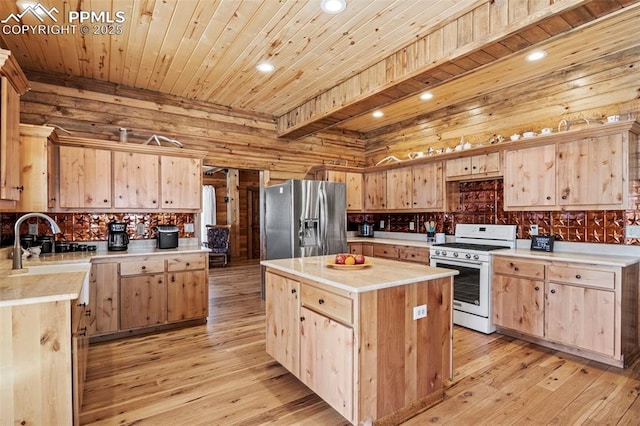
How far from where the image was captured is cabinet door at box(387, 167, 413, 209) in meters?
5.07

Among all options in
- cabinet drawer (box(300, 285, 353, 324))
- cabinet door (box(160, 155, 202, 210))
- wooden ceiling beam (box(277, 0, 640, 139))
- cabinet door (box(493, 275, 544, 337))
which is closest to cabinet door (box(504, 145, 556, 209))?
cabinet door (box(493, 275, 544, 337))

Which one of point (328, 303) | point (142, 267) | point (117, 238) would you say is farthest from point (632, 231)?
point (117, 238)

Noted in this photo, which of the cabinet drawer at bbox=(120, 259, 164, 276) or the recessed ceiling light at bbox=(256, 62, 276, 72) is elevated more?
the recessed ceiling light at bbox=(256, 62, 276, 72)

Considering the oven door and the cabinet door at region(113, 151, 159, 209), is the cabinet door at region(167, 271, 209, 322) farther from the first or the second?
the oven door

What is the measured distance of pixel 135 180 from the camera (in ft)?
12.8

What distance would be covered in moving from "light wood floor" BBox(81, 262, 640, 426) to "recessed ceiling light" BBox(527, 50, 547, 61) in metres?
2.89

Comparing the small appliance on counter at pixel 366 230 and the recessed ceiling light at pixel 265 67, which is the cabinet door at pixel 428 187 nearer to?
the small appliance on counter at pixel 366 230

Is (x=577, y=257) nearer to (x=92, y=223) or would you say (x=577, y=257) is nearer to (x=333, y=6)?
(x=333, y=6)

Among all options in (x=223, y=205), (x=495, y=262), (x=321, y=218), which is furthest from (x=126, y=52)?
(x=223, y=205)

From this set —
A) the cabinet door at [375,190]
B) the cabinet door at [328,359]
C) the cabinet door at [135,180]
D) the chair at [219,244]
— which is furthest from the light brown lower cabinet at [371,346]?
the chair at [219,244]

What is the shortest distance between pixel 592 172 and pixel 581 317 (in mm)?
1371

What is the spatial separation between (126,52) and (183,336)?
3003 millimetres

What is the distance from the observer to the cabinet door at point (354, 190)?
5.69 m

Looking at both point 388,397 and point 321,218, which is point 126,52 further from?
point 388,397
